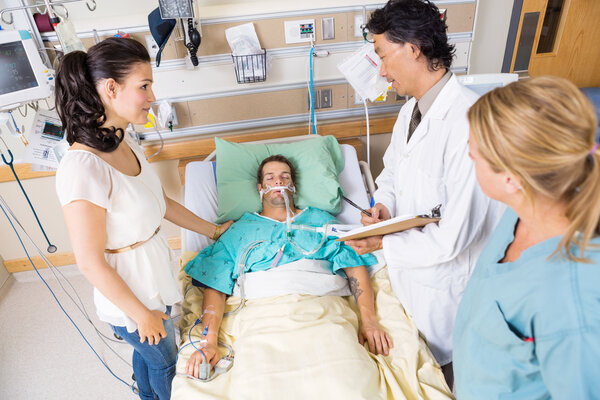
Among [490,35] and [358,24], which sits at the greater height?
[358,24]

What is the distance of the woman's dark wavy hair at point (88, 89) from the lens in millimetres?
1071

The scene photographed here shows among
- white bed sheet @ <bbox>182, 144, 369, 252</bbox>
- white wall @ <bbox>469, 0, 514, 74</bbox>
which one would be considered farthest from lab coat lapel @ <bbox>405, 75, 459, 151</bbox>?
white wall @ <bbox>469, 0, 514, 74</bbox>

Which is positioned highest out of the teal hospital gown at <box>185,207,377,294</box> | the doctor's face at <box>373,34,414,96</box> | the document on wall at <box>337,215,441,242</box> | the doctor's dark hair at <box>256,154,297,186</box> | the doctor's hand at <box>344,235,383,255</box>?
the doctor's face at <box>373,34,414,96</box>

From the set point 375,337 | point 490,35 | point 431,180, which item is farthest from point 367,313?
point 490,35

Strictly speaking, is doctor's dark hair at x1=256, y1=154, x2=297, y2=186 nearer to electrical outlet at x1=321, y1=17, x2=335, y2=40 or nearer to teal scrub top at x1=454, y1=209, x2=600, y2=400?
electrical outlet at x1=321, y1=17, x2=335, y2=40

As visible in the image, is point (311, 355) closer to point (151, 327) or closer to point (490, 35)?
point (151, 327)

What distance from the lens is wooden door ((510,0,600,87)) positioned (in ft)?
8.10

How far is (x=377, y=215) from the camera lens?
1.52m

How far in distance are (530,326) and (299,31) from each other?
1.95 meters

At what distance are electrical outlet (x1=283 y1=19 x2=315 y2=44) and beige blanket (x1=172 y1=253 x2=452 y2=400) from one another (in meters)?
1.49

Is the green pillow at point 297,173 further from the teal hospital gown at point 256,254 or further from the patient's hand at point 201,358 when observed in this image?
the patient's hand at point 201,358

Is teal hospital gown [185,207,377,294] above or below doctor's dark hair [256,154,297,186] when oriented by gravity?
below

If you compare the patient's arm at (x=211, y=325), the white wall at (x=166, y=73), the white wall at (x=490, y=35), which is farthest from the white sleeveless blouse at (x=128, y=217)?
the white wall at (x=490, y=35)

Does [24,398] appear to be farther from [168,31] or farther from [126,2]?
[126,2]
